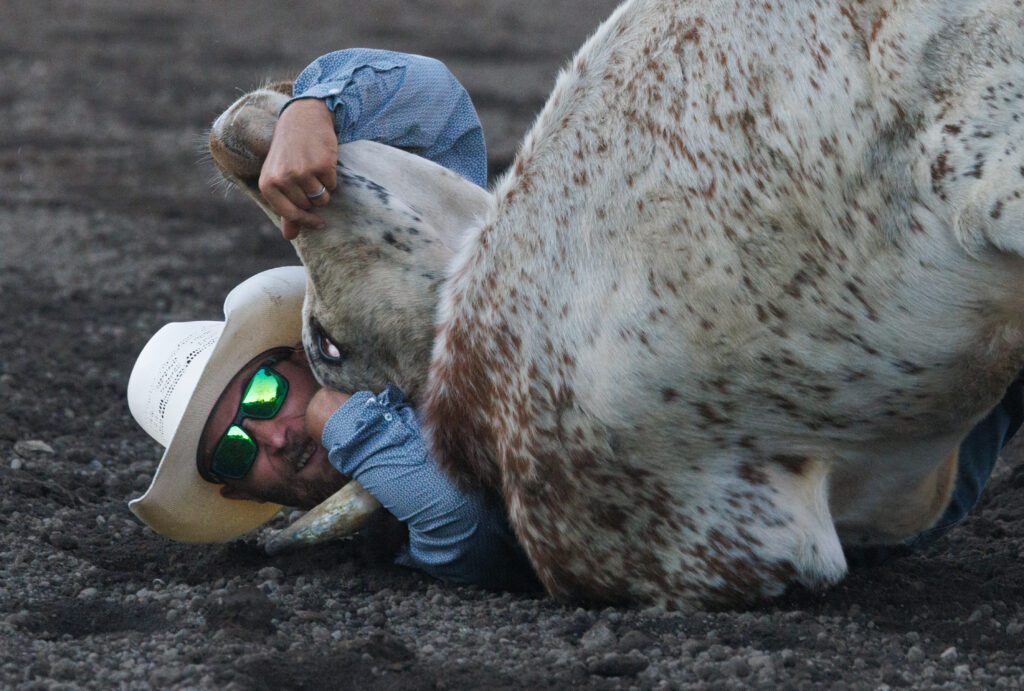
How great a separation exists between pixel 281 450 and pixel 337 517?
0.25 m

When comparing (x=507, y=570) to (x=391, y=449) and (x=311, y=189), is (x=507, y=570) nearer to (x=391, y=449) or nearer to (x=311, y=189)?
(x=391, y=449)

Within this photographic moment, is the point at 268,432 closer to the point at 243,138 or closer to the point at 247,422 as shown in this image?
the point at 247,422

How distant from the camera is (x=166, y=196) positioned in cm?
816

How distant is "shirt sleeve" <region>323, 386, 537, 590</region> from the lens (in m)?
3.25

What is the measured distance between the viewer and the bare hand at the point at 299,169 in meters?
3.25

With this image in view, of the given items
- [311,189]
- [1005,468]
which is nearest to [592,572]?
[311,189]

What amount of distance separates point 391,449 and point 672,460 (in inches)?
27.2

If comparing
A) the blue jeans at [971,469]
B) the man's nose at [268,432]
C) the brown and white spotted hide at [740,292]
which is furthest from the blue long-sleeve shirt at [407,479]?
the blue jeans at [971,469]

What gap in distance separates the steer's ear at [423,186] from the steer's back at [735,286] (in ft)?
1.04

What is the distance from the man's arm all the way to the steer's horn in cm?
59

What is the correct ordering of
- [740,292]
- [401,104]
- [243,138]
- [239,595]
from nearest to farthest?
1. [740,292]
2. [239,595]
3. [243,138]
4. [401,104]

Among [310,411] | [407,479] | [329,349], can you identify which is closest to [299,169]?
[329,349]

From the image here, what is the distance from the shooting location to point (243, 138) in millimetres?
3369

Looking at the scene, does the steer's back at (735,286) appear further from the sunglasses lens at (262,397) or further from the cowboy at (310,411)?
the sunglasses lens at (262,397)
